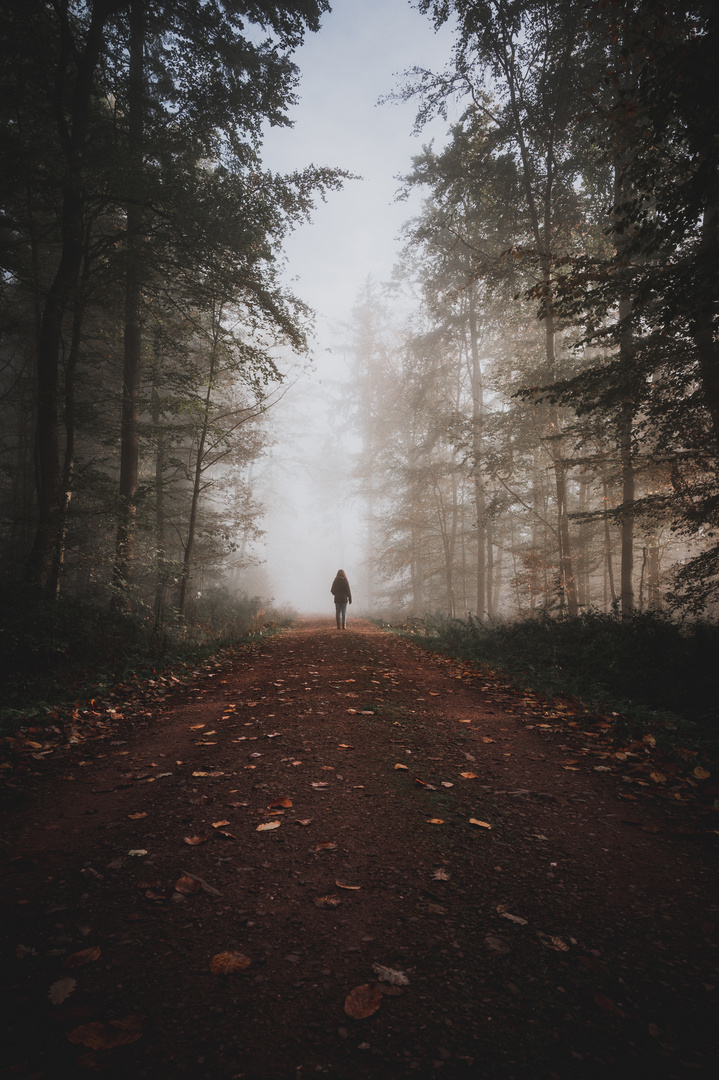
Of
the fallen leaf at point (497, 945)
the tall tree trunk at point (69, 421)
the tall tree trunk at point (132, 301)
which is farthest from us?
the tall tree trunk at point (132, 301)

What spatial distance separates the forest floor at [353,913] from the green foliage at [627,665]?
1.26 metres

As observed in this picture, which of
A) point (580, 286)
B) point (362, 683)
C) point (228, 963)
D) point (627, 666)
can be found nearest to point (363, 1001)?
point (228, 963)

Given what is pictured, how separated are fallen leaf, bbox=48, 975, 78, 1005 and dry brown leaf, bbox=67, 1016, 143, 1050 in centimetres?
16

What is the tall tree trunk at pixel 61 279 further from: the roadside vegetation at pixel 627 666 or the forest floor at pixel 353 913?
the roadside vegetation at pixel 627 666

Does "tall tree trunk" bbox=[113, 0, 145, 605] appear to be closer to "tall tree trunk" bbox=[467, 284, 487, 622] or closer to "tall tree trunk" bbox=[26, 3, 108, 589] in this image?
"tall tree trunk" bbox=[26, 3, 108, 589]

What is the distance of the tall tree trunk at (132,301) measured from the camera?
8547 mm

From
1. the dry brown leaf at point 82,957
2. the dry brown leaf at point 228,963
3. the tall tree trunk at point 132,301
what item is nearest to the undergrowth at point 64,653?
the tall tree trunk at point 132,301

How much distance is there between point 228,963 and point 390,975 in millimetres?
638

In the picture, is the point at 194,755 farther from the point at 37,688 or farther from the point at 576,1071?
the point at 576,1071

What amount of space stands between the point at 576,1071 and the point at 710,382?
8.32m

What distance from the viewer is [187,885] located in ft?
6.84

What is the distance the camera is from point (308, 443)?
3484 centimetres

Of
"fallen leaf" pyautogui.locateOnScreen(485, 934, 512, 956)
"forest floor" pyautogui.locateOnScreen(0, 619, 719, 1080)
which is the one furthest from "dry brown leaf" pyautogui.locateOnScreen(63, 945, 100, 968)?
"fallen leaf" pyautogui.locateOnScreen(485, 934, 512, 956)

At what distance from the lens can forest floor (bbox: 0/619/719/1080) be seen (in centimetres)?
134
